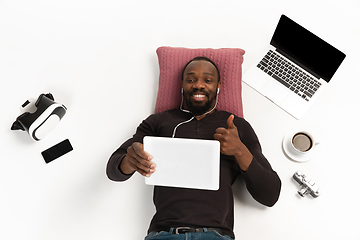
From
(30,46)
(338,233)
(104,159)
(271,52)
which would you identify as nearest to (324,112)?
(271,52)

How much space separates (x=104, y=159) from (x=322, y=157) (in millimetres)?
1183

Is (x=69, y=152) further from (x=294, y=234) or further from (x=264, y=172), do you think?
(x=294, y=234)

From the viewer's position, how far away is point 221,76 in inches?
58.9

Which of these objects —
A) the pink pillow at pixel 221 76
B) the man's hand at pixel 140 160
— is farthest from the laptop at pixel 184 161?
the pink pillow at pixel 221 76

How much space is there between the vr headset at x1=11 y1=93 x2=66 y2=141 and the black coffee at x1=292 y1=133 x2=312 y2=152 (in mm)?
1285

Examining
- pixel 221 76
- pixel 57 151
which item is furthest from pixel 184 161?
pixel 57 151

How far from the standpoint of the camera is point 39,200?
1.37 meters

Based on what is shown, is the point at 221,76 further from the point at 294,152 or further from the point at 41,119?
the point at 41,119

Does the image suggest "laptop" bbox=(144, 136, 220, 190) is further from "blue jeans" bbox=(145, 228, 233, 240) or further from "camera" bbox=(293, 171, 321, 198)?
"camera" bbox=(293, 171, 321, 198)

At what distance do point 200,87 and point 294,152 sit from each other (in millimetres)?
604

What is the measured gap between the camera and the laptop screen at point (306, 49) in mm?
1438

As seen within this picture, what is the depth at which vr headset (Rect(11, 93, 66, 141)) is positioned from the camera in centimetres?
139

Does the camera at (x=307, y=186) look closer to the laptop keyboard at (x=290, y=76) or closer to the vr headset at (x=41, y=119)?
the laptop keyboard at (x=290, y=76)

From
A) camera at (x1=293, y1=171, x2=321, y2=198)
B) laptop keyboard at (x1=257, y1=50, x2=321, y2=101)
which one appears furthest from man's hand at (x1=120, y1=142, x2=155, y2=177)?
laptop keyboard at (x1=257, y1=50, x2=321, y2=101)
